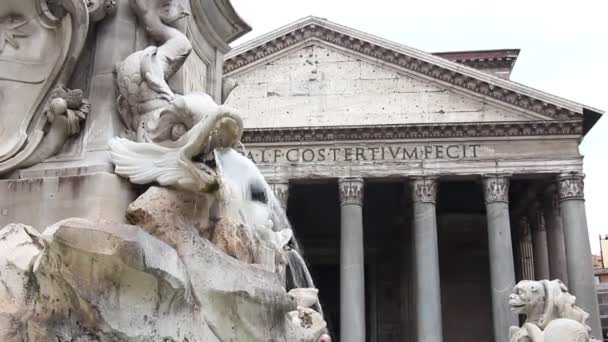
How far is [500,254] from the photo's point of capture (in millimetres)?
21141

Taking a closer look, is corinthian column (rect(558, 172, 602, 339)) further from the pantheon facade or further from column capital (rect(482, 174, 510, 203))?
column capital (rect(482, 174, 510, 203))

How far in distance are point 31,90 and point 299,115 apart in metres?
20.7

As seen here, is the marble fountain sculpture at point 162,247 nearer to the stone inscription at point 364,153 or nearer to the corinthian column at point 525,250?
the stone inscription at point 364,153

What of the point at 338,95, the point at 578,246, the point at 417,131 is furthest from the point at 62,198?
the point at 338,95

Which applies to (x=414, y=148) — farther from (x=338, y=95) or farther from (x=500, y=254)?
(x=500, y=254)

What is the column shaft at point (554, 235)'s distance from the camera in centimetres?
2250

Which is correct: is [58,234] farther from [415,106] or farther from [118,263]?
[415,106]

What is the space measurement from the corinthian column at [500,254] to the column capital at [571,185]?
1.63 m

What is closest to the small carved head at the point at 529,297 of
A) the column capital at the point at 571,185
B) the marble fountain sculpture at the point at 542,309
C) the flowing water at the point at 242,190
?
the marble fountain sculpture at the point at 542,309

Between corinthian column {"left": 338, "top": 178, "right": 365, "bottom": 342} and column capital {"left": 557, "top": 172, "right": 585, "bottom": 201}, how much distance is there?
20.1 feet

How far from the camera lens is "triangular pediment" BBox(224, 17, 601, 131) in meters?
23.1

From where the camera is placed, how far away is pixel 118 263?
2291mm

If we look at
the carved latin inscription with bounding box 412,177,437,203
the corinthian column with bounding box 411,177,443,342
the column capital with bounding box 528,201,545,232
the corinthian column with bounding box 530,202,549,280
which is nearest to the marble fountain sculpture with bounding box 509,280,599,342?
the corinthian column with bounding box 411,177,443,342

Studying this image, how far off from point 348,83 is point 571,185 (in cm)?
786
